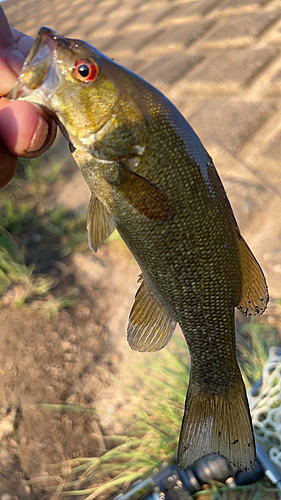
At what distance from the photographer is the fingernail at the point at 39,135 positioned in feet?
4.13

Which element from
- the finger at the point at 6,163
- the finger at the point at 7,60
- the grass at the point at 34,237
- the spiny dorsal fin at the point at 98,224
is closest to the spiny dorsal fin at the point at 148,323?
the spiny dorsal fin at the point at 98,224

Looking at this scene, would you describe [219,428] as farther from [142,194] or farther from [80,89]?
[80,89]

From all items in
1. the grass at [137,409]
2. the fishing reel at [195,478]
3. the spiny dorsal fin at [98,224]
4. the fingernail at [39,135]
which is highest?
the fingernail at [39,135]

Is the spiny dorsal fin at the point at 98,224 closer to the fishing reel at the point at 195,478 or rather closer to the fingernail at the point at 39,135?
the fingernail at the point at 39,135

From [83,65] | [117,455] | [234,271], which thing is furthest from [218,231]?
[117,455]

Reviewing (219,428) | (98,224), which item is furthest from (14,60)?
(219,428)

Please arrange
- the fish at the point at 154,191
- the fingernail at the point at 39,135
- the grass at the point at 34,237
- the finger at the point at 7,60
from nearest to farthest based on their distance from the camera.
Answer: the fish at the point at 154,191 → the fingernail at the point at 39,135 → the finger at the point at 7,60 → the grass at the point at 34,237

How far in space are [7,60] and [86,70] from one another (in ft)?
1.25

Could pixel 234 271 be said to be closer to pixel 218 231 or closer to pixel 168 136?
pixel 218 231

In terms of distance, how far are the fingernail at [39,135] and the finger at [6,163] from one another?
0.08 metres

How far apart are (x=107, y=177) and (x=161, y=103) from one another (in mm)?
251

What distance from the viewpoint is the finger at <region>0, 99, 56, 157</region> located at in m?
1.22

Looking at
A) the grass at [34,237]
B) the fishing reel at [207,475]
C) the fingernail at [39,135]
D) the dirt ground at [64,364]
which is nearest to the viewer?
the fingernail at [39,135]

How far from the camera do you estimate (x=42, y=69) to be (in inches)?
47.1
